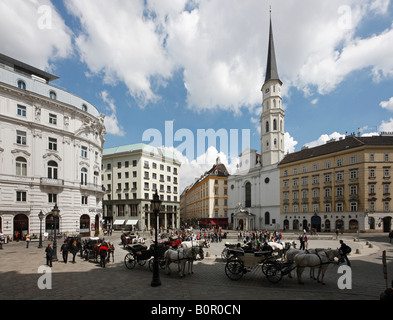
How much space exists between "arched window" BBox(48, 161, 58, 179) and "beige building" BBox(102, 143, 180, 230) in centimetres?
2517

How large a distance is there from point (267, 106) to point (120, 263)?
5737cm

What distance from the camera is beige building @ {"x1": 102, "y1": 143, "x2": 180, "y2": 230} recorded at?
190 feet

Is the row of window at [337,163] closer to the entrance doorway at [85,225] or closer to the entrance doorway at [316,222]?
the entrance doorway at [316,222]

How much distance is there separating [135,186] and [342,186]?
4415 centimetres

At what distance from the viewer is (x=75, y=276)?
487 inches

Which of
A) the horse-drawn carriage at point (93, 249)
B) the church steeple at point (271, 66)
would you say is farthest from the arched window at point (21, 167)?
the church steeple at point (271, 66)

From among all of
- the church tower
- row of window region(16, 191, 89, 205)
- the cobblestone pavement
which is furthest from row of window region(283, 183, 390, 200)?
row of window region(16, 191, 89, 205)

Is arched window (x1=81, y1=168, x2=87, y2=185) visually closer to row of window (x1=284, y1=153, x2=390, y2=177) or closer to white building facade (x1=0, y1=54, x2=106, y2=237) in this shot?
white building facade (x1=0, y1=54, x2=106, y2=237)

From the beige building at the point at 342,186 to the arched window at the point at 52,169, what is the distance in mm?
44731

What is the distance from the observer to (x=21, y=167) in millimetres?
30406

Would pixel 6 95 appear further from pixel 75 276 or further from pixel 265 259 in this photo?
pixel 265 259
